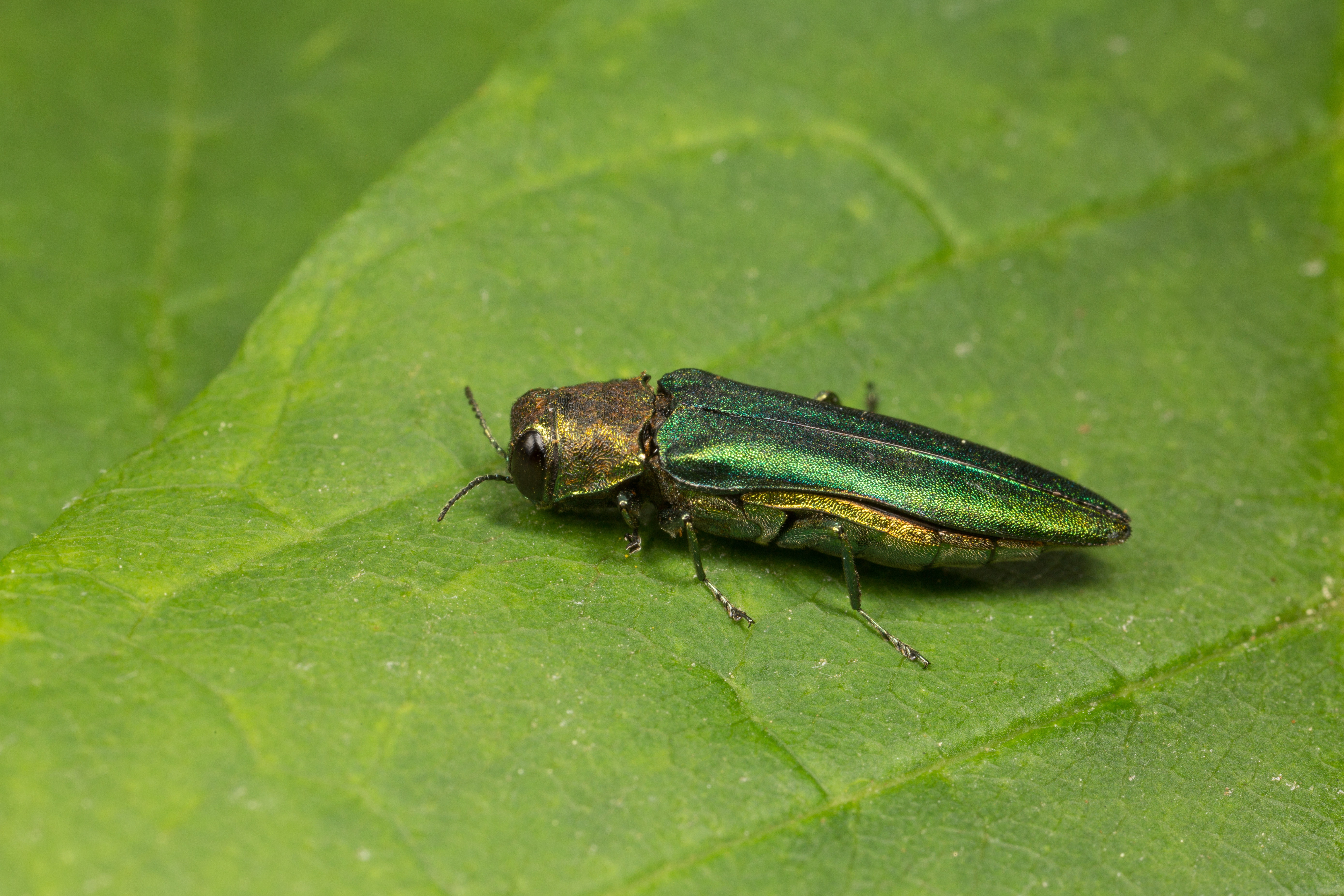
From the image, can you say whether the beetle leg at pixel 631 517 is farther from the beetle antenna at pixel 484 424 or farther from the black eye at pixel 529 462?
the beetle antenna at pixel 484 424

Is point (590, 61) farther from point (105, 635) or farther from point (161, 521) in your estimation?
point (105, 635)

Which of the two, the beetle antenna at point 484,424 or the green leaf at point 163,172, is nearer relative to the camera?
the beetle antenna at point 484,424

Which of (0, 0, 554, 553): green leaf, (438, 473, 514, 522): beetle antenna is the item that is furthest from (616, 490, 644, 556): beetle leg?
(0, 0, 554, 553): green leaf

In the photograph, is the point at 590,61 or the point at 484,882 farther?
the point at 590,61

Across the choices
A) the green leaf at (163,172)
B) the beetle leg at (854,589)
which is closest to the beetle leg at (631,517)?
the beetle leg at (854,589)

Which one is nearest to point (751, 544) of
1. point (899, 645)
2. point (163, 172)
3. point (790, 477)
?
point (790, 477)

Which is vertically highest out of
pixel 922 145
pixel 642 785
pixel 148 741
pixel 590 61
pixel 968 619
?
pixel 590 61

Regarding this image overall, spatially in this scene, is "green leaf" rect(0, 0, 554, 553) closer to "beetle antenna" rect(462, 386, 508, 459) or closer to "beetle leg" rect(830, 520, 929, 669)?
"beetle antenna" rect(462, 386, 508, 459)

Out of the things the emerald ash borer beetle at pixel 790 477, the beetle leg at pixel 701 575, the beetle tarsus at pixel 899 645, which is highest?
the emerald ash borer beetle at pixel 790 477

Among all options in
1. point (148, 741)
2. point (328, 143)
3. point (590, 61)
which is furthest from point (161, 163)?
point (148, 741)
